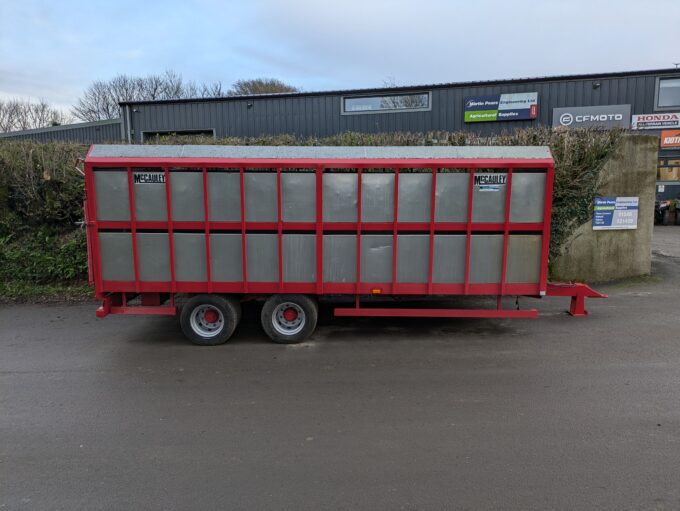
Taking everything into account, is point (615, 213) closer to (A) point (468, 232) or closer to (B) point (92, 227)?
(A) point (468, 232)

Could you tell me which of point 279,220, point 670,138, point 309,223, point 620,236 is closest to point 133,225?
point 279,220

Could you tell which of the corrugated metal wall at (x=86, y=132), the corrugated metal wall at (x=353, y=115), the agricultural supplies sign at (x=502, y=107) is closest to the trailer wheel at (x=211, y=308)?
the corrugated metal wall at (x=353, y=115)

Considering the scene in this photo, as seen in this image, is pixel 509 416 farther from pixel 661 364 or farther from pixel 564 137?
pixel 564 137

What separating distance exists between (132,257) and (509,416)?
16.3ft

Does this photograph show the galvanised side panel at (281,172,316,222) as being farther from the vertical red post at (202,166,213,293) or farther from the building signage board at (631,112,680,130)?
the building signage board at (631,112,680,130)

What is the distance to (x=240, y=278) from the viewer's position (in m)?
6.28

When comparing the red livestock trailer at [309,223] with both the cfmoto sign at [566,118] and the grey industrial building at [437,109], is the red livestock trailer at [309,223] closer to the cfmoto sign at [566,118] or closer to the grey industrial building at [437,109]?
the grey industrial building at [437,109]

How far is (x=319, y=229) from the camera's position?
20.1 feet

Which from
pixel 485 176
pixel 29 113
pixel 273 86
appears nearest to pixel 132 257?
pixel 485 176

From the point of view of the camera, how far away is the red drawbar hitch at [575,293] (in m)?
6.86

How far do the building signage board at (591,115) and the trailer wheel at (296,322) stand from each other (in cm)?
1650

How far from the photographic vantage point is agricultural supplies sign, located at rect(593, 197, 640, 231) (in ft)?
32.2

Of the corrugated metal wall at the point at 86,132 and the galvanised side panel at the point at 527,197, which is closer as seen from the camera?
the galvanised side panel at the point at 527,197

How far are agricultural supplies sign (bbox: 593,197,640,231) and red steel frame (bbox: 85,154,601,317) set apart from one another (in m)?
4.46
